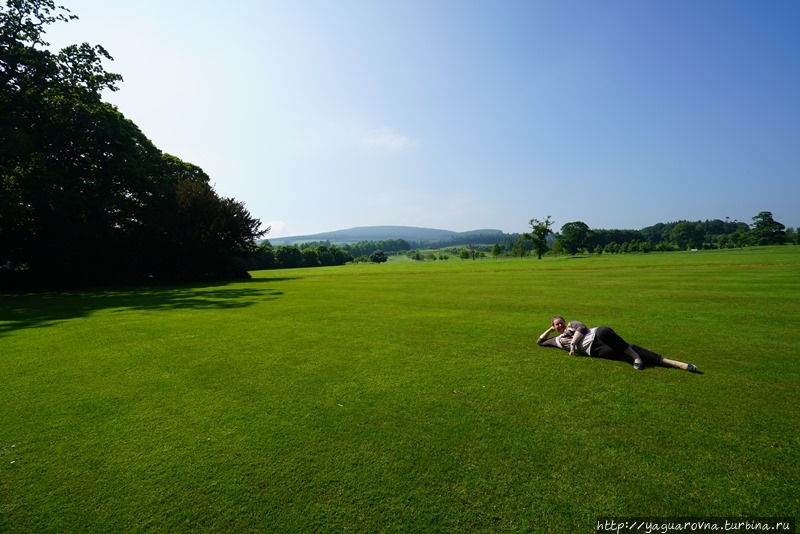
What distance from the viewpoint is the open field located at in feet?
10.3

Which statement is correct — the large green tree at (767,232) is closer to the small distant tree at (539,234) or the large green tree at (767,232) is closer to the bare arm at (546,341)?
the small distant tree at (539,234)

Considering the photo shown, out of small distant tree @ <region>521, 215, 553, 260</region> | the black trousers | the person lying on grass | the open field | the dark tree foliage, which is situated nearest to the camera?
the open field

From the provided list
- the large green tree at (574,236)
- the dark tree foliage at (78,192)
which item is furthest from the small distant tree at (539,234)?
the dark tree foliage at (78,192)

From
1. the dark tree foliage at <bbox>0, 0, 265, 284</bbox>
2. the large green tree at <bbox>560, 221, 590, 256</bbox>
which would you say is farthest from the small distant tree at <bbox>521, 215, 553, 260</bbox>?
the dark tree foliage at <bbox>0, 0, 265, 284</bbox>

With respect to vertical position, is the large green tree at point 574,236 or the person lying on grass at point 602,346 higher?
the large green tree at point 574,236

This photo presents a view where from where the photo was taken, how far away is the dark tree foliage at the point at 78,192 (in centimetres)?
2489

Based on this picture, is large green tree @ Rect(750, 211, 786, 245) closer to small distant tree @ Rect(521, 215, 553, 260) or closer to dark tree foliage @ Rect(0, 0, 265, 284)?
small distant tree @ Rect(521, 215, 553, 260)

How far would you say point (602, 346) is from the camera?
7.29 meters

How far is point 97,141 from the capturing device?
95.5 ft

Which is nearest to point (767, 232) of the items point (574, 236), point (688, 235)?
point (688, 235)

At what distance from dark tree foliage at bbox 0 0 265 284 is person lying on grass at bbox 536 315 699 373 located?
30619mm

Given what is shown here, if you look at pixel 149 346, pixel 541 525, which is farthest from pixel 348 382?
pixel 149 346

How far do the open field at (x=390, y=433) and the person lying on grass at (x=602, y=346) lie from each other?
1.04ft

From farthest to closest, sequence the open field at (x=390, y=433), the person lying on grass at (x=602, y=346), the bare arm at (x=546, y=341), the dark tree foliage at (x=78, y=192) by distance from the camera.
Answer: the dark tree foliage at (x=78, y=192) < the bare arm at (x=546, y=341) < the person lying on grass at (x=602, y=346) < the open field at (x=390, y=433)
